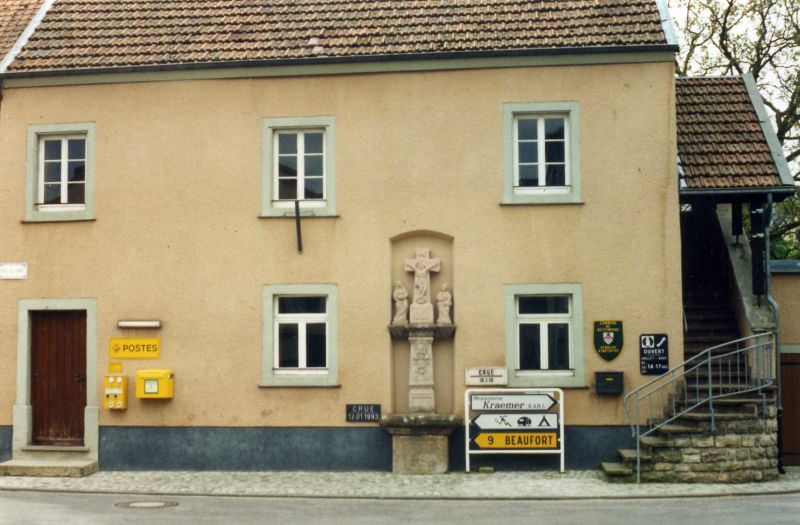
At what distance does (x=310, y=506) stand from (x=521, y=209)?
5.64 m

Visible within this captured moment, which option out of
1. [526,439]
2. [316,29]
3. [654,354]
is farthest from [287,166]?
[654,354]

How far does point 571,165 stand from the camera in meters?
16.0

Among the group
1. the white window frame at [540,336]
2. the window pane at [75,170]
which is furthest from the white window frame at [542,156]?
the window pane at [75,170]

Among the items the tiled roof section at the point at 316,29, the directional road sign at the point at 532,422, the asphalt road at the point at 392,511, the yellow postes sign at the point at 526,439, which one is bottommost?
the asphalt road at the point at 392,511

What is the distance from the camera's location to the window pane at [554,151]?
1619cm

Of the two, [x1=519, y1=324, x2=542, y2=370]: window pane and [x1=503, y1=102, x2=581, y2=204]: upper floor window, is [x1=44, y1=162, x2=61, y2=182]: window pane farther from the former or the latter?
[x1=519, y1=324, x2=542, y2=370]: window pane

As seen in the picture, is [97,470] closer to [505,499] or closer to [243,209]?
[243,209]

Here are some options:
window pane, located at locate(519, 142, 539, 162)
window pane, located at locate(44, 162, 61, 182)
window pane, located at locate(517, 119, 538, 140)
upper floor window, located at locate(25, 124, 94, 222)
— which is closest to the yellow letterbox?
upper floor window, located at locate(25, 124, 94, 222)

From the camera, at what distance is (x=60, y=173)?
1702 cm

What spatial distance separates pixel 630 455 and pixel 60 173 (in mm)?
10000

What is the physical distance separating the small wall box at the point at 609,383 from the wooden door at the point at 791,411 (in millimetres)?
3081

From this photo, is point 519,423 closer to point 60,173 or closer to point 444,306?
point 444,306

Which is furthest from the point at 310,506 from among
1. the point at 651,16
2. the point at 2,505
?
the point at 651,16

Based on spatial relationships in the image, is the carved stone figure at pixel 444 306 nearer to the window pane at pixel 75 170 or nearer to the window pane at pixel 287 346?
the window pane at pixel 287 346
